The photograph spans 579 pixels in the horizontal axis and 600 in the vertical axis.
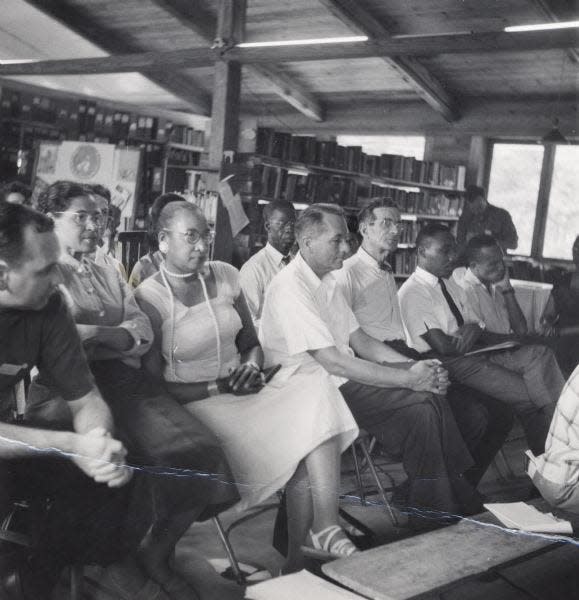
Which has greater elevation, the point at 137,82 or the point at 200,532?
the point at 137,82

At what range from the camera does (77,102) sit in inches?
80.7

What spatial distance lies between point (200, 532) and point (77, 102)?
1.25m

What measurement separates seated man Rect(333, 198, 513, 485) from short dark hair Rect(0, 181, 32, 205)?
3.20 feet

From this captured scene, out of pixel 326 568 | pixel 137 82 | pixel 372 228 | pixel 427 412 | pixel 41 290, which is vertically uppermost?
pixel 137 82

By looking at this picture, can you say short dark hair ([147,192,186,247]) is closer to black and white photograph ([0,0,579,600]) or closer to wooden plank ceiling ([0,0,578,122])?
black and white photograph ([0,0,579,600])

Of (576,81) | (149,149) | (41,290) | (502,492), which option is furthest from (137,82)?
(502,492)

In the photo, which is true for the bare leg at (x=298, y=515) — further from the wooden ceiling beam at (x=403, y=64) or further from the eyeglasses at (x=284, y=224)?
the wooden ceiling beam at (x=403, y=64)

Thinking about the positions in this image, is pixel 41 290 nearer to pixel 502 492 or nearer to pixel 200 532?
pixel 200 532

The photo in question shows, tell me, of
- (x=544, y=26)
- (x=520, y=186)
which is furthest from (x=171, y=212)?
(x=544, y=26)

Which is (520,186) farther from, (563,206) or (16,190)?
(16,190)

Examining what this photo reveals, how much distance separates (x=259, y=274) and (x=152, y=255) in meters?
0.43

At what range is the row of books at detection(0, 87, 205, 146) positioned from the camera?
74.2 inches

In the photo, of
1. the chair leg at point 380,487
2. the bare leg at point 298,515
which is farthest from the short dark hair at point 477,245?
the bare leg at point 298,515

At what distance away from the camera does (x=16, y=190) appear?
5.72 feet
